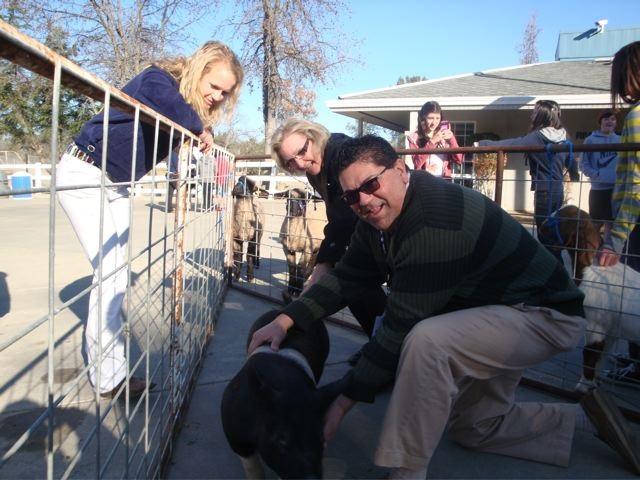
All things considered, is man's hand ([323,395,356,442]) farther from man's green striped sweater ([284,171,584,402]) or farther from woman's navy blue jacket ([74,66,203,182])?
woman's navy blue jacket ([74,66,203,182])

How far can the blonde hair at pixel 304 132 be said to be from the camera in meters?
3.31

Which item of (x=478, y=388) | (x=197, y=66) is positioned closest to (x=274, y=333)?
(x=478, y=388)

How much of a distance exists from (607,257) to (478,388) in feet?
4.21

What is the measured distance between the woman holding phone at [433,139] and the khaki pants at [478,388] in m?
3.25

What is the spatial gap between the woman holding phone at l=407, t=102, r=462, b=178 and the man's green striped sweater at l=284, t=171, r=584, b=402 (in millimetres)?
3197

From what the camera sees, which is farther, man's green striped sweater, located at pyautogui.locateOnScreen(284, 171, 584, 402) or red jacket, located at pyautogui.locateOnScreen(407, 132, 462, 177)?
red jacket, located at pyautogui.locateOnScreen(407, 132, 462, 177)

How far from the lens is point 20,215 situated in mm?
10422

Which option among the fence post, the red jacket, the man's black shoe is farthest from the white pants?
the red jacket

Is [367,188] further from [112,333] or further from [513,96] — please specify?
[513,96]

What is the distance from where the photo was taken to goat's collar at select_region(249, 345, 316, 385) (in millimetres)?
2574

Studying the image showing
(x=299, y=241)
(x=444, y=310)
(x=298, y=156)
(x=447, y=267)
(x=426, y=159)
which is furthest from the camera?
(x=299, y=241)

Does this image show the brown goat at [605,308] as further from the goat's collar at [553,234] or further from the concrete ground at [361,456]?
the concrete ground at [361,456]

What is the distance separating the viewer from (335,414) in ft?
7.39

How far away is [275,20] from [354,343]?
779 inches
